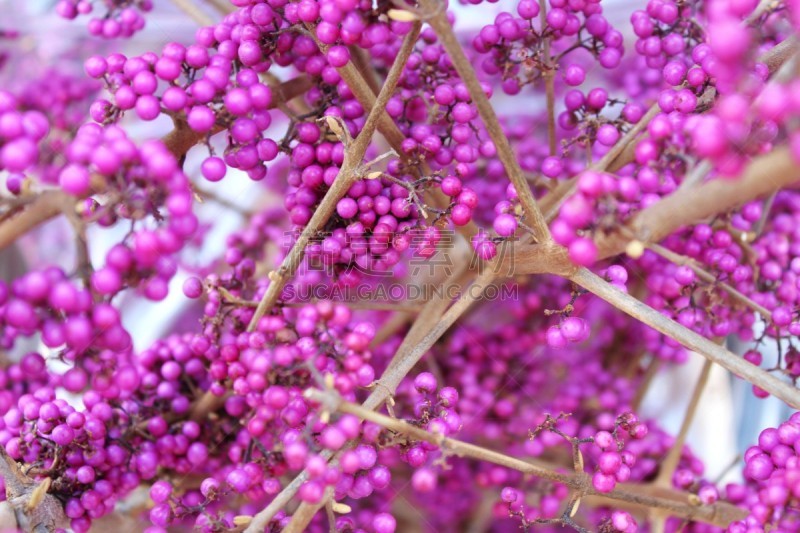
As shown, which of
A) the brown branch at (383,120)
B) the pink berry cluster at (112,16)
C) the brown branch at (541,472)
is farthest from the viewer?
the pink berry cluster at (112,16)

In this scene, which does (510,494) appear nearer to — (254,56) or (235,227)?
(254,56)

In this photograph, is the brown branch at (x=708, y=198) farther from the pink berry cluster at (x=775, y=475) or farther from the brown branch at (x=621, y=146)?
the pink berry cluster at (x=775, y=475)

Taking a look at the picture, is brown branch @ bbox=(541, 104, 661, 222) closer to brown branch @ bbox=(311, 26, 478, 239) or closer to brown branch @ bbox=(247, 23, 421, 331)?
brown branch @ bbox=(311, 26, 478, 239)

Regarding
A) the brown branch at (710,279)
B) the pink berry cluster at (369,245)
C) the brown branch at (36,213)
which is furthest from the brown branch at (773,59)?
the brown branch at (36,213)

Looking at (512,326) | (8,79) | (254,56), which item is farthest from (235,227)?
(254,56)

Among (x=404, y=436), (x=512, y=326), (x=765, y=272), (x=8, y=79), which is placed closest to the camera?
(x=404, y=436)

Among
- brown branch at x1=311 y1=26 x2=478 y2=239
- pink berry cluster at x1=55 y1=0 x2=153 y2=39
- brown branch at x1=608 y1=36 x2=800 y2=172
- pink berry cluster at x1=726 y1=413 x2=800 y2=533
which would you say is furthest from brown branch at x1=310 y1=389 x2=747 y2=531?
pink berry cluster at x1=55 y1=0 x2=153 y2=39

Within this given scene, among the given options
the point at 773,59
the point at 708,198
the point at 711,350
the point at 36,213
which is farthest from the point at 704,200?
the point at 36,213

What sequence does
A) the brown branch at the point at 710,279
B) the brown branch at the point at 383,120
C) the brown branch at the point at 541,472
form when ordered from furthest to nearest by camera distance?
the brown branch at the point at 710,279 < the brown branch at the point at 383,120 < the brown branch at the point at 541,472
